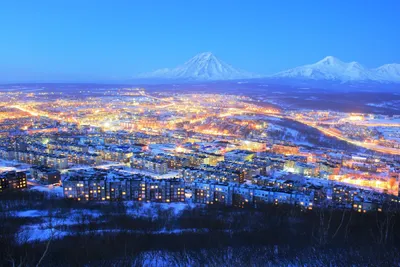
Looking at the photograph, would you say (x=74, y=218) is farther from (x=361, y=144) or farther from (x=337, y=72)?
(x=337, y=72)

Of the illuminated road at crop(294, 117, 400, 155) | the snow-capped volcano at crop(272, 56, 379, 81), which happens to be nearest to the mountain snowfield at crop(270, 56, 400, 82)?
the snow-capped volcano at crop(272, 56, 379, 81)

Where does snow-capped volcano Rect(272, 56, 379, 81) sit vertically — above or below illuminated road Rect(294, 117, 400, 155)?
above

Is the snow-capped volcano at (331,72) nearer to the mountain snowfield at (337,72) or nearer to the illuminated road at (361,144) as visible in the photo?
the mountain snowfield at (337,72)

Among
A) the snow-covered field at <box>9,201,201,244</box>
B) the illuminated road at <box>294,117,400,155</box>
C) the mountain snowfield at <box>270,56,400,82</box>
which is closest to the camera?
the snow-covered field at <box>9,201,201,244</box>

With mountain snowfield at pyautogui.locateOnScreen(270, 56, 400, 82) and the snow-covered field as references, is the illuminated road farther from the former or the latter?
mountain snowfield at pyautogui.locateOnScreen(270, 56, 400, 82)

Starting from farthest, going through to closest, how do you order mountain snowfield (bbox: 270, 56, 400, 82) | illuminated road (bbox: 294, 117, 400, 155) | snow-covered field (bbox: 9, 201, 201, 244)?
mountain snowfield (bbox: 270, 56, 400, 82), illuminated road (bbox: 294, 117, 400, 155), snow-covered field (bbox: 9, 201, 201, 244)

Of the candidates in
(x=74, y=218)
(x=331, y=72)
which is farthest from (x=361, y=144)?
(x=331, y=72)

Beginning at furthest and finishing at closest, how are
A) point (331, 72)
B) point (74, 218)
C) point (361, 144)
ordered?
point (331, 72), point (361, 144), point (74, 218)

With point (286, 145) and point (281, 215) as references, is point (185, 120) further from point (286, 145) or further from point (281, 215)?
point (281, 215)

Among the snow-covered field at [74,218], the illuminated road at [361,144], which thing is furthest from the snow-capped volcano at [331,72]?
the snow-covered field at [74,218]
